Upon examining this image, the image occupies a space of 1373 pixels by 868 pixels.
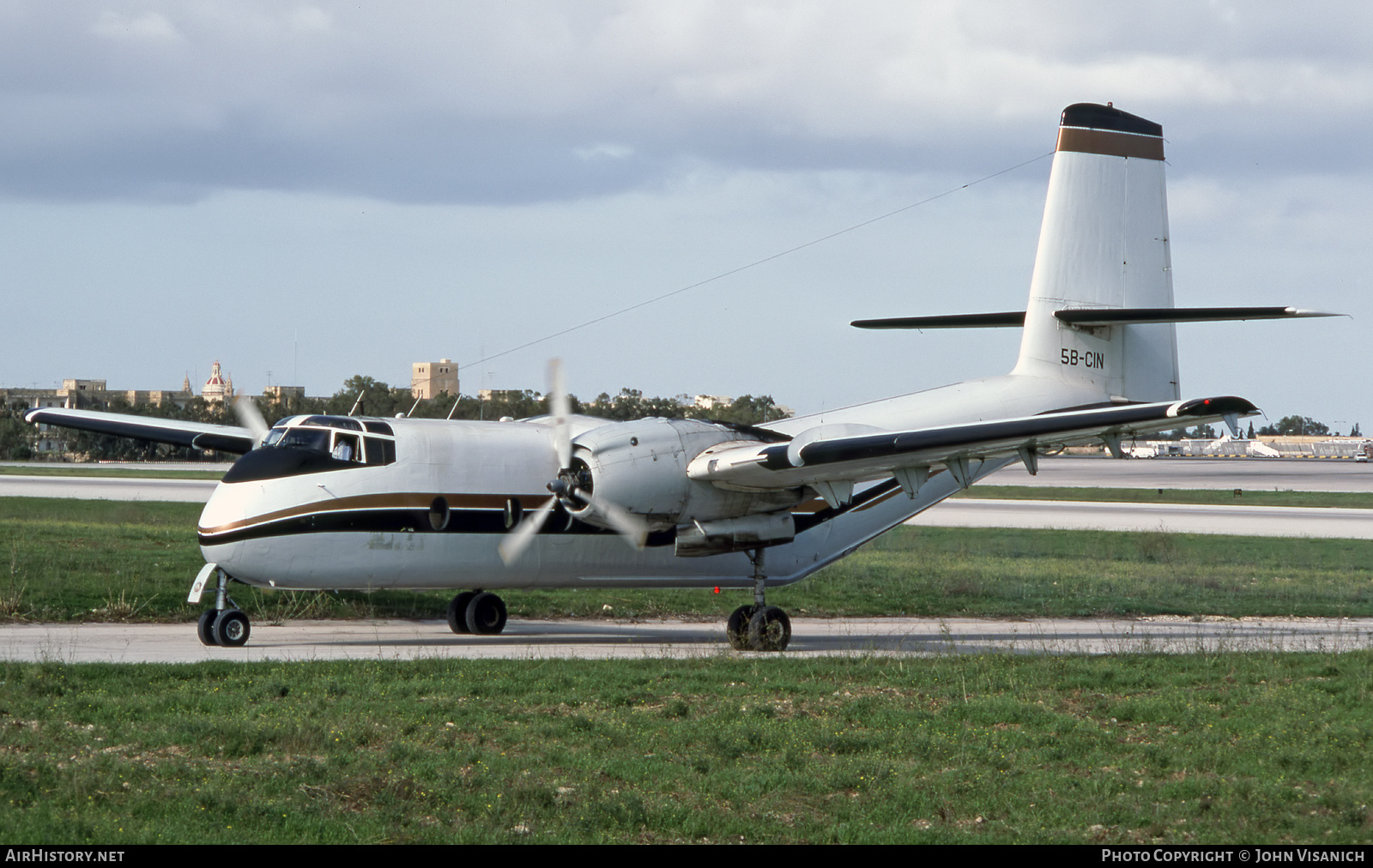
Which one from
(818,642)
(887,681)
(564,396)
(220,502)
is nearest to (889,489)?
(818,642)

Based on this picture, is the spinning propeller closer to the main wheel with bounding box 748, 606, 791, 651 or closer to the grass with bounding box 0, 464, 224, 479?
the main wheel with bounding box 748, 606, 791, 651

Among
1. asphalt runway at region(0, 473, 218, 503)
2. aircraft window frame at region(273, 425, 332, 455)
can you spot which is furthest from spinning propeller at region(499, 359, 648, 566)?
asphalt runway at region(0, 473, 218, 503)

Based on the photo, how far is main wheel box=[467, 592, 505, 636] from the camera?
1823 cm

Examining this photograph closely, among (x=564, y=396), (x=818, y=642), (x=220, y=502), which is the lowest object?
(x=818, y=642)

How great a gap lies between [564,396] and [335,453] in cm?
328

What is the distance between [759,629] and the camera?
1681cm

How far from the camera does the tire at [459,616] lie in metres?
18.2

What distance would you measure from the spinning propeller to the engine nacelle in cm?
2

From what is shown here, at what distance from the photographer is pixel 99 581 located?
806 inches

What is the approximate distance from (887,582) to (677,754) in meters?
17.4

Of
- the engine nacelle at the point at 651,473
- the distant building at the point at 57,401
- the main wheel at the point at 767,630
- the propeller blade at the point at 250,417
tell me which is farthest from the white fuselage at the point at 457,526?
the distant building at the point at 57,401

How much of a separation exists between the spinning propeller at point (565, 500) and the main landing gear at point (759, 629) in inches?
70.9

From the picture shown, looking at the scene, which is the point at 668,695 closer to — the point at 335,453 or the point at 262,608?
the point at 335,453

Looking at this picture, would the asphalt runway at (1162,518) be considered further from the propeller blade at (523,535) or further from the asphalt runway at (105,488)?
the asphalt runway at (105,488)
